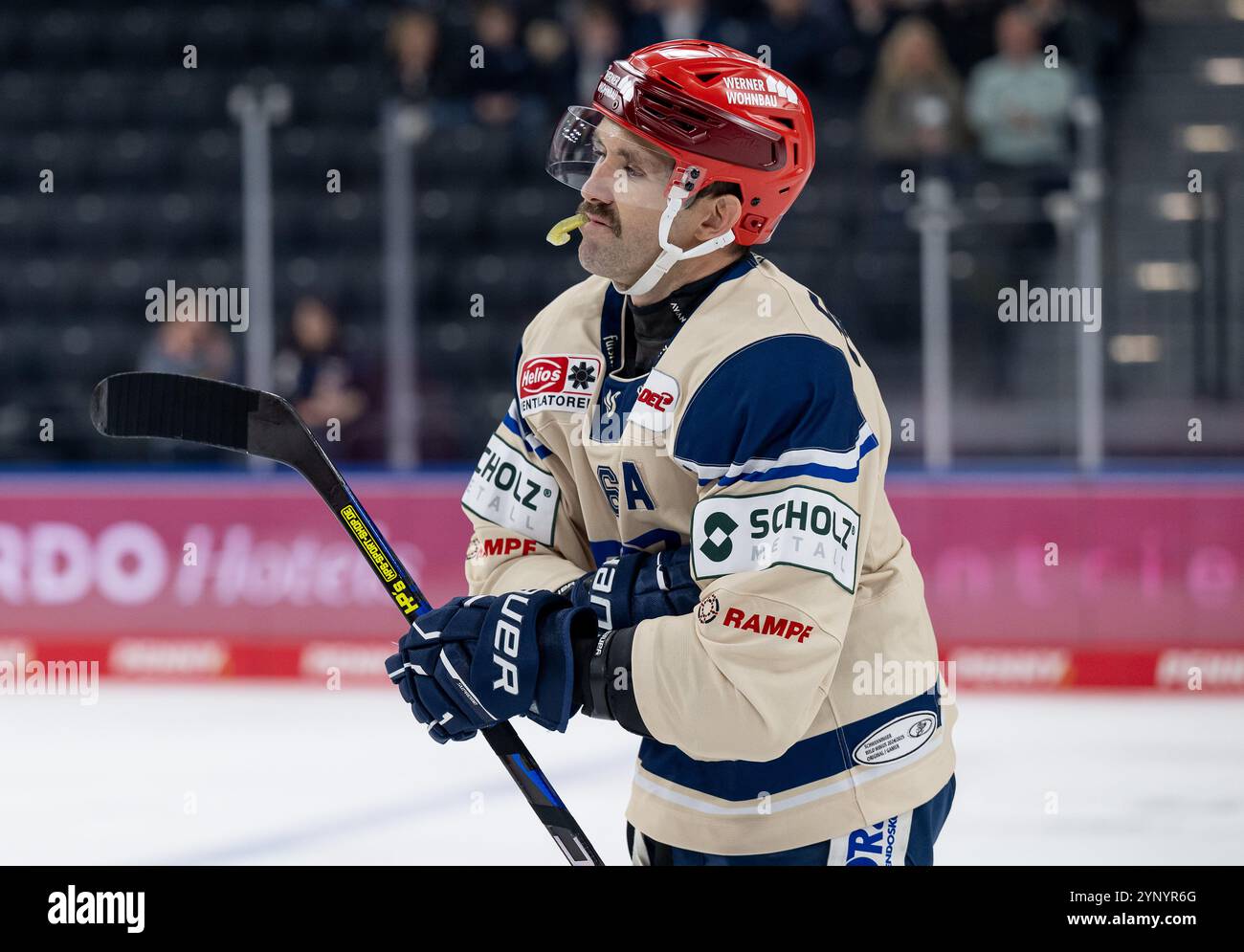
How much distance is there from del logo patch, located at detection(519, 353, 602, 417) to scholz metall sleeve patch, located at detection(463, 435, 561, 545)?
0.10 metres

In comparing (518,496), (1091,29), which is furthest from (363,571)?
(518,496)

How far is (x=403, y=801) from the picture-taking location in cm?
362

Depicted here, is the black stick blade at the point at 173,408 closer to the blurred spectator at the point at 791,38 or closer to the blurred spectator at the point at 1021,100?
the blurred spectator at the point at 1021,100

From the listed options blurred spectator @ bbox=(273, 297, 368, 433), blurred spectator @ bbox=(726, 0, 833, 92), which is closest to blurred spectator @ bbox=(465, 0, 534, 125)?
blurred spectator @ bbox=(726, 0, 833, 92)

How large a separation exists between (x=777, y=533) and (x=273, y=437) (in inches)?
28.8

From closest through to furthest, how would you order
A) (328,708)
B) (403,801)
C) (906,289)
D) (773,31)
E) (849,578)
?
(849,578) < (403,801) < (328,708) < (906,289) < (773,31)

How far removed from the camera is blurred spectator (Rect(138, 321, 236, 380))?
202 inches

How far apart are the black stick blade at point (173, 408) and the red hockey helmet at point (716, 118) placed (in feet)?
1.91

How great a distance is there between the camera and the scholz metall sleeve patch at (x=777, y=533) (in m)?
1.48

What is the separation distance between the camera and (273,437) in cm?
192

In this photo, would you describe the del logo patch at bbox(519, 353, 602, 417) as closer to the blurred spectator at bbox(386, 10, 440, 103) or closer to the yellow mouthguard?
the yellow mouthguard

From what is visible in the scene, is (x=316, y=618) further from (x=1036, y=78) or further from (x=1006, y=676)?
(x=1036, y=78)
